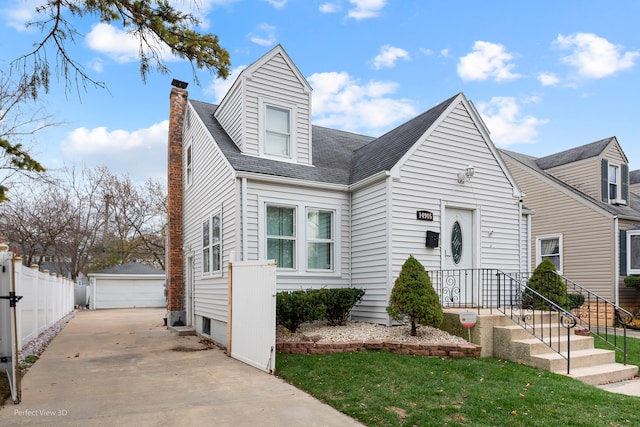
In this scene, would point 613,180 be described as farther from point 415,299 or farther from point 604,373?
point 415,299

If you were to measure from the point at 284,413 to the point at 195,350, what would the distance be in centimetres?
518

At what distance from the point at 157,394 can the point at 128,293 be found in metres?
25.8

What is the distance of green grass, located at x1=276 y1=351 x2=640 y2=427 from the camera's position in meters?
4.67

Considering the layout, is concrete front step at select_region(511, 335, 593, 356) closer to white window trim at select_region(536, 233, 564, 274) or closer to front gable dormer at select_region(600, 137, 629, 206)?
white window trim at select_region(536, 233, 564, 274)

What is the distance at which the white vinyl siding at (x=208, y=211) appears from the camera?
9.74m

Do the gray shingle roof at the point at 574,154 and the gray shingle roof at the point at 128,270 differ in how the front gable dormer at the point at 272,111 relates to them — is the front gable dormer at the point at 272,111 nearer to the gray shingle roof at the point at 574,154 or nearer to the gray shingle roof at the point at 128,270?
the gray shingle roof at the point at 574,154

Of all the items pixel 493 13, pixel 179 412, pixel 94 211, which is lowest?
pixel 179 412

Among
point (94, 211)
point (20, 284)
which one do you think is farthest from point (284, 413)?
point (94, 211)

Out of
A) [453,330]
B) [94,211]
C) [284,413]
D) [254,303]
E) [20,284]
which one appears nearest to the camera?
[284,413]

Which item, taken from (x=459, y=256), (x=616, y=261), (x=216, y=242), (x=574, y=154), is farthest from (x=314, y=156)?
(x=574, y=154)

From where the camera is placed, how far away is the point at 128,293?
95.2 ft

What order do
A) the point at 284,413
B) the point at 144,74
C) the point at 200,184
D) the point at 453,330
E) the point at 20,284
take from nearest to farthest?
the point at 144,74
the point at 284,413
the point at 453,330
the point at 20,284
the point at 200,184

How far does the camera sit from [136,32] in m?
4.35

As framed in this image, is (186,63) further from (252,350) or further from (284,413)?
(252,350)
